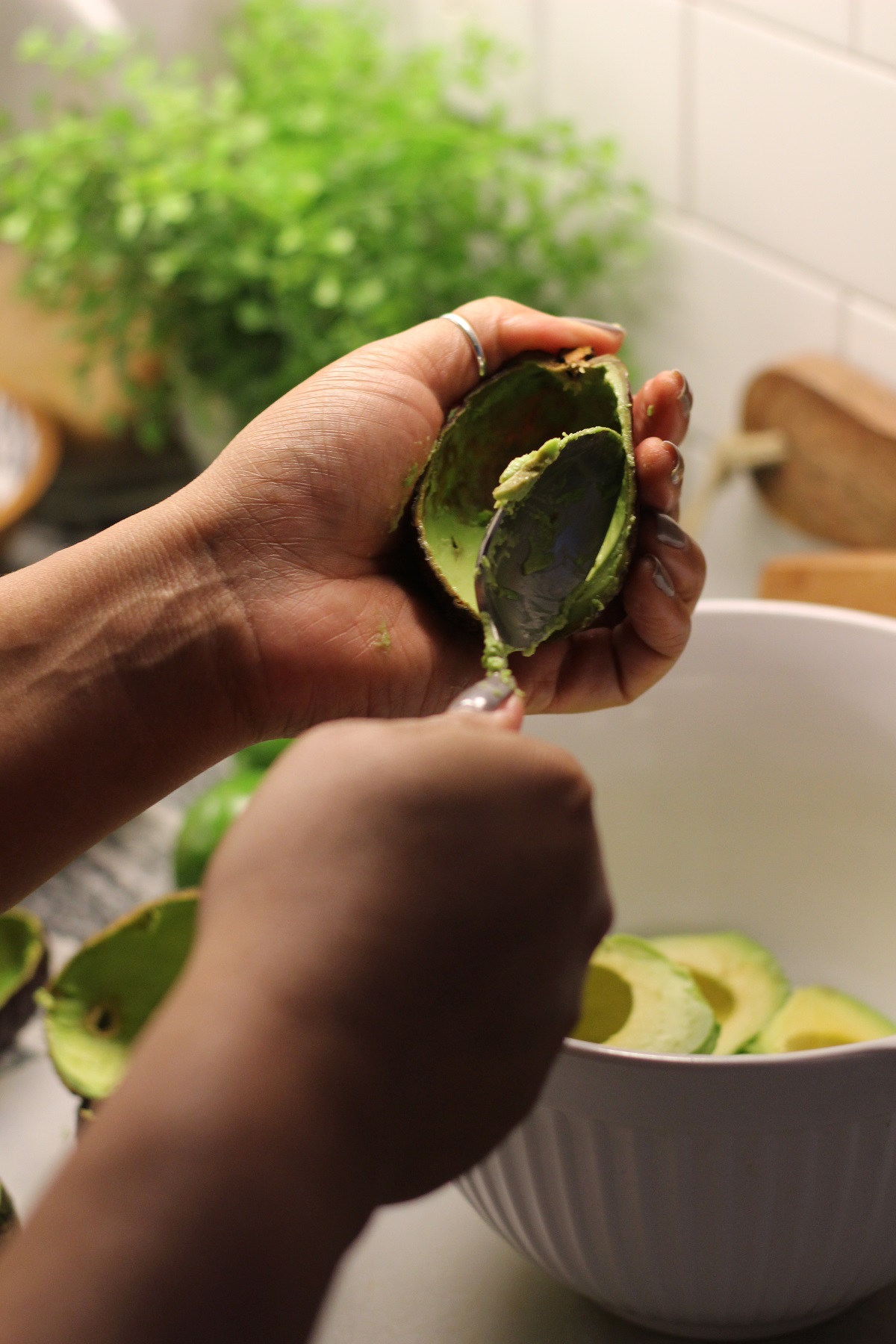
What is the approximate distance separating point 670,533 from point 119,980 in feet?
1.24

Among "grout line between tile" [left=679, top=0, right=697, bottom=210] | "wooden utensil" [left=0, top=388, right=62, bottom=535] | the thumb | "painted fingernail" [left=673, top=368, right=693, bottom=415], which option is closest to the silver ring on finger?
"painted fingernail" [left=673, top=368, right=693, bottom=415]

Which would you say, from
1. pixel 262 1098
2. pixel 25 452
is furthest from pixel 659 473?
pixel 25 452

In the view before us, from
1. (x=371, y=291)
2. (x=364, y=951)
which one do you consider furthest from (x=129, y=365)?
(x=364, y=951)

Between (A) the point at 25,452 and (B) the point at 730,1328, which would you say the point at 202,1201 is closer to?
(B) the point at 730,1328

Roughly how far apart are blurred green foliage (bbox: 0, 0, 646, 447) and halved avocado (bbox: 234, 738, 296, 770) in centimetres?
37

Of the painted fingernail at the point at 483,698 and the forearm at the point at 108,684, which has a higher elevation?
the painted fingernail at the point at 483,698

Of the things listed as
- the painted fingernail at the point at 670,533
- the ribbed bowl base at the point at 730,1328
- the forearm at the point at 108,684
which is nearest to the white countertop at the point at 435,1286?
the ribbed bowl base at the point at 730,1328

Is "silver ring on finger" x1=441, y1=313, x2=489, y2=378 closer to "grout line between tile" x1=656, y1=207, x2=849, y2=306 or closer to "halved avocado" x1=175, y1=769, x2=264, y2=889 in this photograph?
"halved avocado" x1=175, y1=769, x2=264, y2=889

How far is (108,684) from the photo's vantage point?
1.92 ft

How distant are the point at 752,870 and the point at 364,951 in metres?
0.49

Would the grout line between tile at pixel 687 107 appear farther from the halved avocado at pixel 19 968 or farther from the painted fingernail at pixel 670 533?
the halved avocado at pixel 19 968

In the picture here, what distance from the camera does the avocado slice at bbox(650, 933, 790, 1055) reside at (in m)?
0.67

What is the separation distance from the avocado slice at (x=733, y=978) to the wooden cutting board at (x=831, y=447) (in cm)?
38

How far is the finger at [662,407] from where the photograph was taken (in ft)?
1.99
